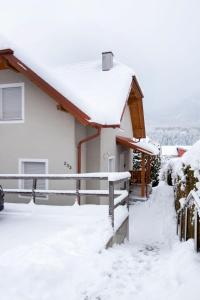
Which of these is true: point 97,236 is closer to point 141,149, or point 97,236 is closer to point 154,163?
point 141,149

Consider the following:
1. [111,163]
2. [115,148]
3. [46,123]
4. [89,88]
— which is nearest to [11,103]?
[46,123]

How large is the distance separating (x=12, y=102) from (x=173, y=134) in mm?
173168

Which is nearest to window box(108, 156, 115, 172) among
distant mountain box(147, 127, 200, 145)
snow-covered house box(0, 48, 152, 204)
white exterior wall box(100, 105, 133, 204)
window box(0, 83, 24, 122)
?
white exterior wall box(100, 105, 133, 204)

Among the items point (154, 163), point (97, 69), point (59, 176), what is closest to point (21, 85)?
point (59, 176)

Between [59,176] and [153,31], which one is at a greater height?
[153,31]

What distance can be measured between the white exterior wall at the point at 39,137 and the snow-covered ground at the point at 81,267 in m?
3.76

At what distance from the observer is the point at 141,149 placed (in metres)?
16.6

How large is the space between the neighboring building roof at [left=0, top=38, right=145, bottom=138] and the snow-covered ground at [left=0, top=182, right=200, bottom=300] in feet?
14.8

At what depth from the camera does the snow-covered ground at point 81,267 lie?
414cm

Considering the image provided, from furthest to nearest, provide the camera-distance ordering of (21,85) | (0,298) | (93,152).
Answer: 1. (93,152)
2. (21,85)
3. (0,298)

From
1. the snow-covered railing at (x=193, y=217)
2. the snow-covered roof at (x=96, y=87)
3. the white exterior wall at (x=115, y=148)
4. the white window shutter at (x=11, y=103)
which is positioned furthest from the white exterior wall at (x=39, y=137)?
the snow-covered railing at (x=193, y=217)

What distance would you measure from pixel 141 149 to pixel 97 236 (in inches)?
424

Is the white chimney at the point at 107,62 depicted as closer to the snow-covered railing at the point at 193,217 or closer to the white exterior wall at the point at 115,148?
the white exterior wall at the point at 115,148

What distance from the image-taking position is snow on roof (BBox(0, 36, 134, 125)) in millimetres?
10766
